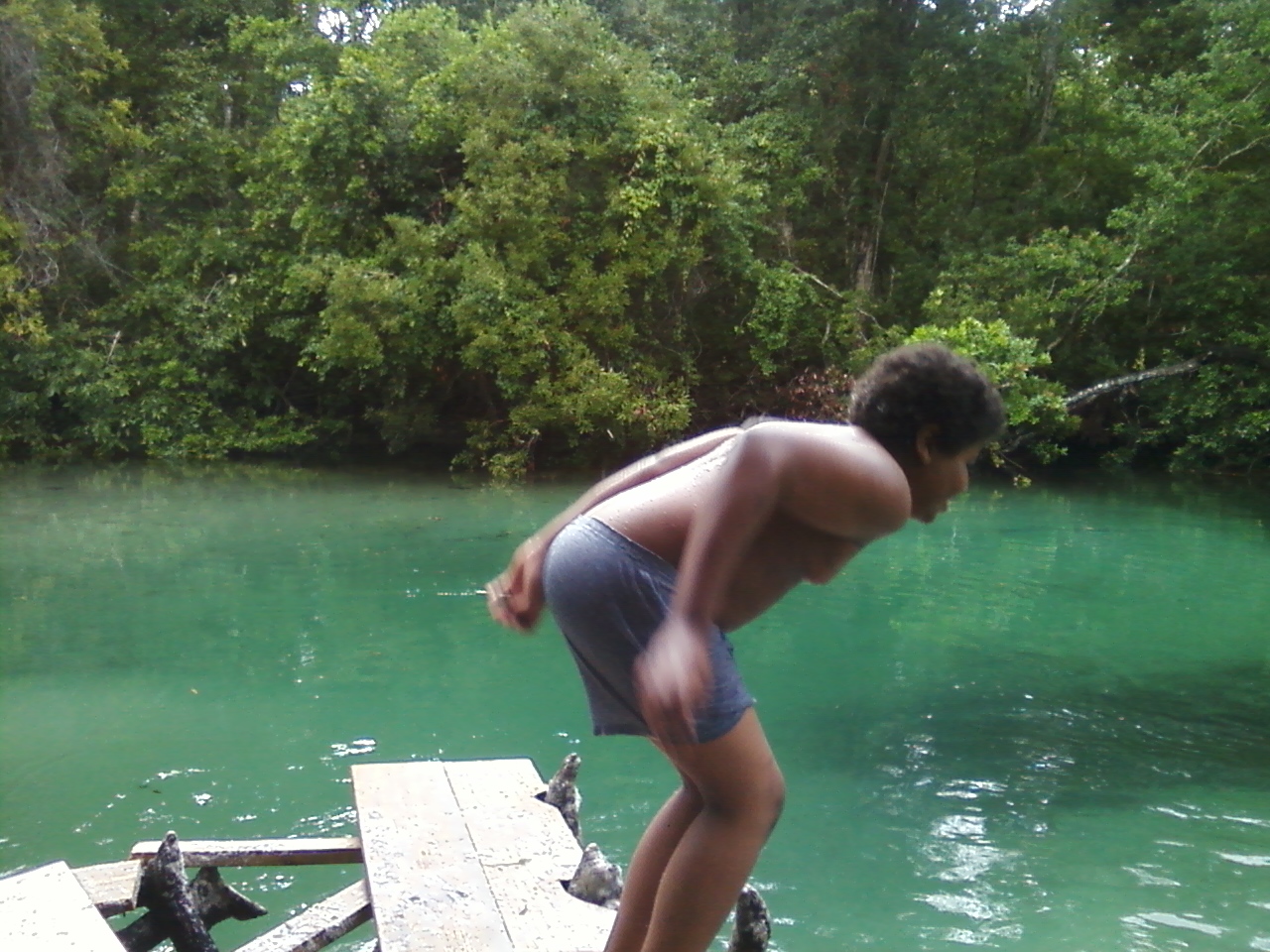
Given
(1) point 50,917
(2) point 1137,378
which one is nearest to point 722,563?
(1) point 50,917

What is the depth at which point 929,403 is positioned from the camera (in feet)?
6.68

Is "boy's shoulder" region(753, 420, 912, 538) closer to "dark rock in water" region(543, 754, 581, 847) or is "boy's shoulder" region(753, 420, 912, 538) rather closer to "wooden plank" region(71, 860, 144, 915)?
"dark rock in water" region(543, 754, 581, 847)

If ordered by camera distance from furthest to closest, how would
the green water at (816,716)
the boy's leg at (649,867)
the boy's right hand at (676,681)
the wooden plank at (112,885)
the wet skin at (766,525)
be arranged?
→ 1. the green water at (816,716)
2. the wooden plank at (112,885)
3. the boy's leg at (649,867)
4. the wet skin at (766,525)
5. the boy's right hand at (676,681)

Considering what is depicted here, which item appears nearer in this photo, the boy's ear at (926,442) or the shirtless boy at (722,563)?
the shirtless boy at (722,563)

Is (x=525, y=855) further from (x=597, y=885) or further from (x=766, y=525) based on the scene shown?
(x=766, y=525)

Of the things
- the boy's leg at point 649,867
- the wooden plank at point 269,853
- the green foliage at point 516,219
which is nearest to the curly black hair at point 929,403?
the boy's leg at point 649,867

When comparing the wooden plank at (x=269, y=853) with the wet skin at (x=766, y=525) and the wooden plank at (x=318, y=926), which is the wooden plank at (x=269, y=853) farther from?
the wet skin at (x=766, y=525)

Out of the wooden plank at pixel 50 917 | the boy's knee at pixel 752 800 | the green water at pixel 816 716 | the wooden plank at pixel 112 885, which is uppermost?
the boy's knee at pixel 752 800

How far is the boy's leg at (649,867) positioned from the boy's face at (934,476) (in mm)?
610

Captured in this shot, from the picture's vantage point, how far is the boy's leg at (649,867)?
2176 mm

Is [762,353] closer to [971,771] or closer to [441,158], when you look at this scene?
[441,158]

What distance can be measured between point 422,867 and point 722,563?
1.56 metres

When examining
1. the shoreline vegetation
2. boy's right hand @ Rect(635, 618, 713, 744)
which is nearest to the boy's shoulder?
boy's right hand @ Rect(635, 618, 713, 744)

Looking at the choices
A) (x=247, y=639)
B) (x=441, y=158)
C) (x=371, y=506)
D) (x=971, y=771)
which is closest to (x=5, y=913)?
(x=971, y=771)
